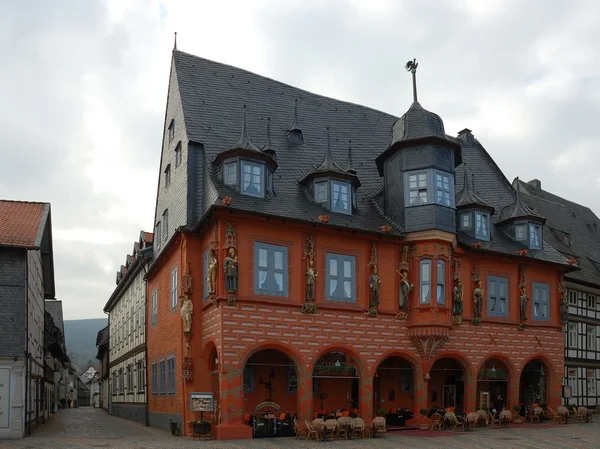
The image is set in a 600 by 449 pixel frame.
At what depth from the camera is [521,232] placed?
34.7 metres

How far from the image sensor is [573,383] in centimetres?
4016

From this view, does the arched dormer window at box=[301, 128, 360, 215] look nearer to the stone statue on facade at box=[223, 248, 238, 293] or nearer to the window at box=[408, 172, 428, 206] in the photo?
the window at box=[408, 172, 428, 206]

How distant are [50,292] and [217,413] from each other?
809 inches

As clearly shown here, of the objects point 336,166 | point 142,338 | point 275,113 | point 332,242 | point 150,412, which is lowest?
point 150,412

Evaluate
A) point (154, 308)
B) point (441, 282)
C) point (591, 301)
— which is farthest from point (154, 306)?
point (591, 301)

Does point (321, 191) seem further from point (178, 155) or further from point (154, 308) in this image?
point (154, 308)

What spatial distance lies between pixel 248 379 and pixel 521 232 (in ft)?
49.4

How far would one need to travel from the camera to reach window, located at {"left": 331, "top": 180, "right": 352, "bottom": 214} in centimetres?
2905

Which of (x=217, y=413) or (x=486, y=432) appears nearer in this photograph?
(x=217, y=413)

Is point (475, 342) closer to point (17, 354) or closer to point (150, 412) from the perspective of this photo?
point (150, 412)

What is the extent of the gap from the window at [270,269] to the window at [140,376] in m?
13.7

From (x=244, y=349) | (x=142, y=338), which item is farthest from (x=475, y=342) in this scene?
(x=142, y=338)

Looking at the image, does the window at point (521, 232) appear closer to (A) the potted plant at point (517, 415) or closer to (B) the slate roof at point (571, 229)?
(B) the slate roof at point (571, 229)

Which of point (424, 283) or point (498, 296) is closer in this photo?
point (424, 283)
